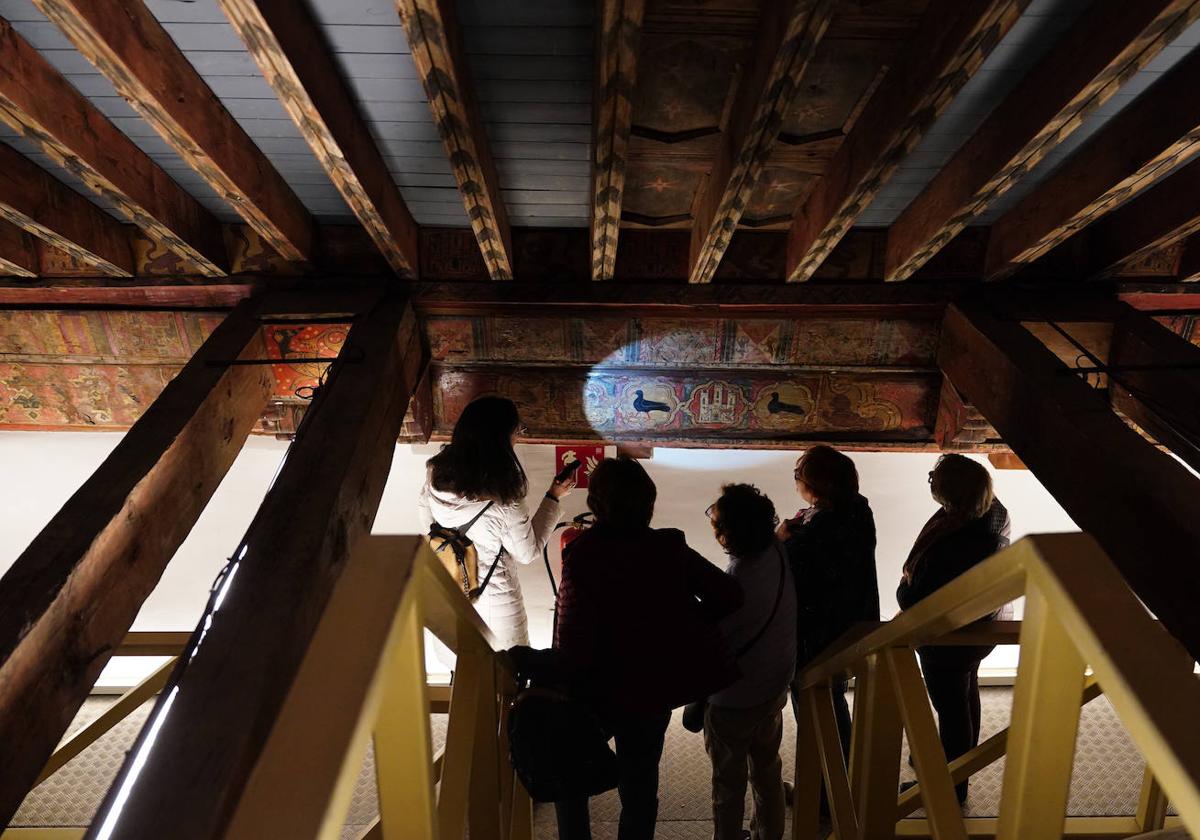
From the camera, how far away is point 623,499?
2070 mm

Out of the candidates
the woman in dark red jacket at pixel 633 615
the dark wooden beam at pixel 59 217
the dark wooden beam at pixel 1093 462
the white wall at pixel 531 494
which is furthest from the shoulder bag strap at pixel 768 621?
the white wall at pixel 531 494

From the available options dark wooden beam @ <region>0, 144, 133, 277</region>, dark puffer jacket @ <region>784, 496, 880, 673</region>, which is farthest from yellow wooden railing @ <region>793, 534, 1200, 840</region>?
dark wooden beam @ <region>0, 144, 133, 277</region>

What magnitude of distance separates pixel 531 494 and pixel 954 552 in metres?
4.23

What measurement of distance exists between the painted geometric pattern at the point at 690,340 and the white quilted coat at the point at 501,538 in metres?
1.10

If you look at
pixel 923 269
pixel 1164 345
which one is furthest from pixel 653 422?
pixel 1164 345

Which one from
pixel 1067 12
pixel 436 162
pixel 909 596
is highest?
pixel 1067 12

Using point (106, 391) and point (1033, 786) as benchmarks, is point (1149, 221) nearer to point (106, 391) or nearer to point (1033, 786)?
point (1033, 786)

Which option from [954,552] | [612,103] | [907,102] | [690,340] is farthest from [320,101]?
[954,552]

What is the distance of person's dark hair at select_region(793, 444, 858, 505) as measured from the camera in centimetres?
272

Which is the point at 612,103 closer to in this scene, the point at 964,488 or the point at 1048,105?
the point at 1048,105

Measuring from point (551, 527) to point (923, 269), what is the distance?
227cm

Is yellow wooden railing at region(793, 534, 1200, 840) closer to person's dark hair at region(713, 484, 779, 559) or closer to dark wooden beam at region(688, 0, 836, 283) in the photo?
person's dark hair at region(713, 484, 779, 559)

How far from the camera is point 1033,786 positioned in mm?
1027

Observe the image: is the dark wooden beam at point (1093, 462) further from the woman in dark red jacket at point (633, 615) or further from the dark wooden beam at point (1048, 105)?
the woman in dark red jacket at point (633, 615)
